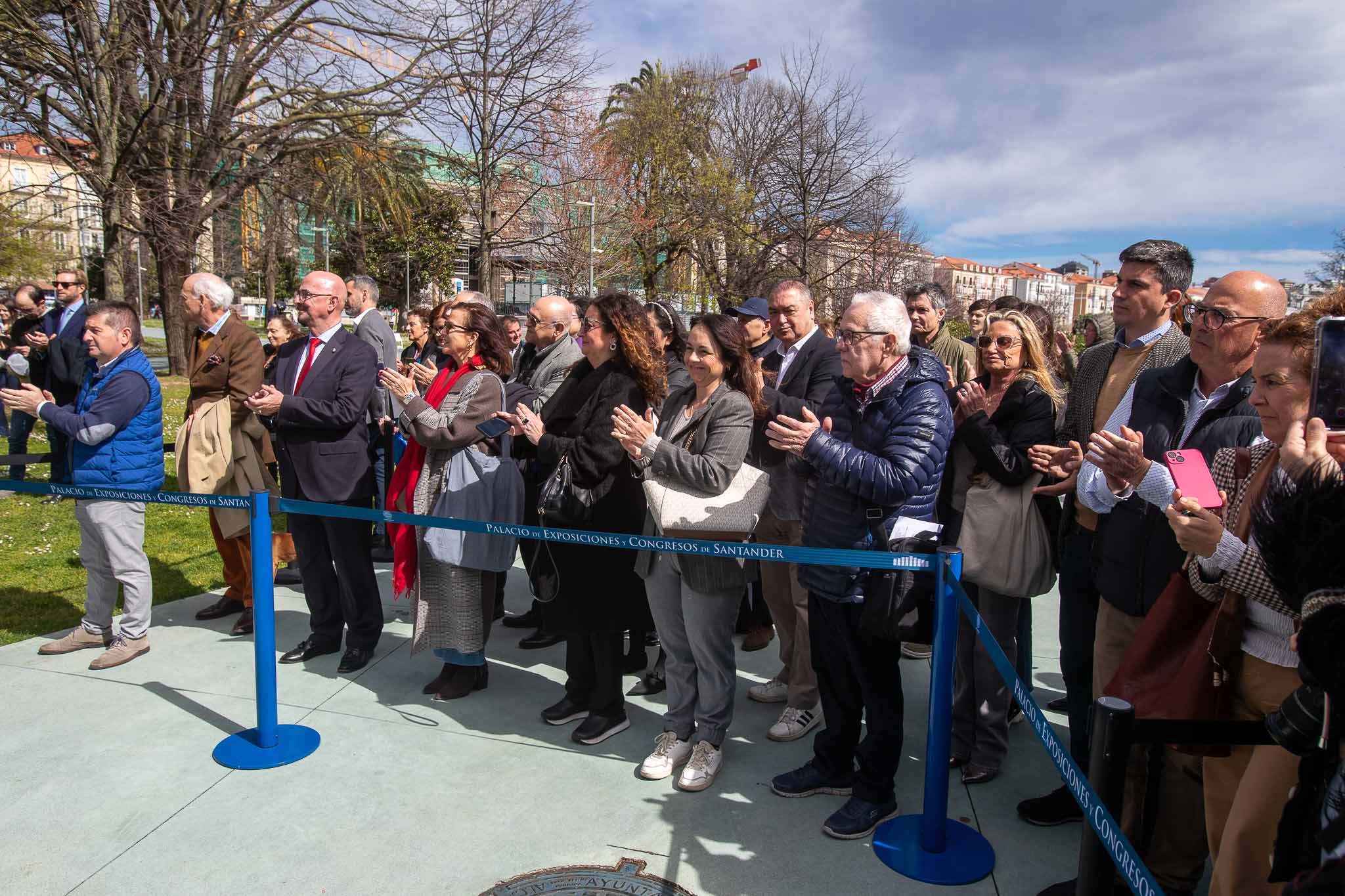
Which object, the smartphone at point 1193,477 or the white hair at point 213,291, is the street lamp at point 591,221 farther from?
the smartphone at point 1193,477

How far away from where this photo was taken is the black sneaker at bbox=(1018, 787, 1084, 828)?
10.6 ft

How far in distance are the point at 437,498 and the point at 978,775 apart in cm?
282

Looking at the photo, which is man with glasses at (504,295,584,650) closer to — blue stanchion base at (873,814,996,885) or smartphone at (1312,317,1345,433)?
blue stanchion base at (873,814,996,885)

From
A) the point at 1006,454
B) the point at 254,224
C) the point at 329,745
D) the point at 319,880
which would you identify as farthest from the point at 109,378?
the point at 254,224

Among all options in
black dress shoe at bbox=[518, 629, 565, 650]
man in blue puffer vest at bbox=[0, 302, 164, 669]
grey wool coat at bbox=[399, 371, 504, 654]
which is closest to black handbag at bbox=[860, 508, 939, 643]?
grey wool coat at bbox=[399, 371, 504, 654]

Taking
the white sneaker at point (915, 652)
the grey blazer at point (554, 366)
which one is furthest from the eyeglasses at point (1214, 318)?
the grey blazer at point (554, 366)

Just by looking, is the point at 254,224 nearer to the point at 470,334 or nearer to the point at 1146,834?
the point at 470,334

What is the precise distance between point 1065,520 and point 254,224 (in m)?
20.4

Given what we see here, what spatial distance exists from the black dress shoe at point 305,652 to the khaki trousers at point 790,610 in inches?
103

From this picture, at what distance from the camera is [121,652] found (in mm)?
4754

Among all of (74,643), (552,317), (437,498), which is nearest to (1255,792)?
(437,498)

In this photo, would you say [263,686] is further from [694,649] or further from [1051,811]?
[1051,811]

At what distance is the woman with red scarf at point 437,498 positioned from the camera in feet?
14.1

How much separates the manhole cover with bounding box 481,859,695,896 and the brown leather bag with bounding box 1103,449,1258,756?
5.14 ft
